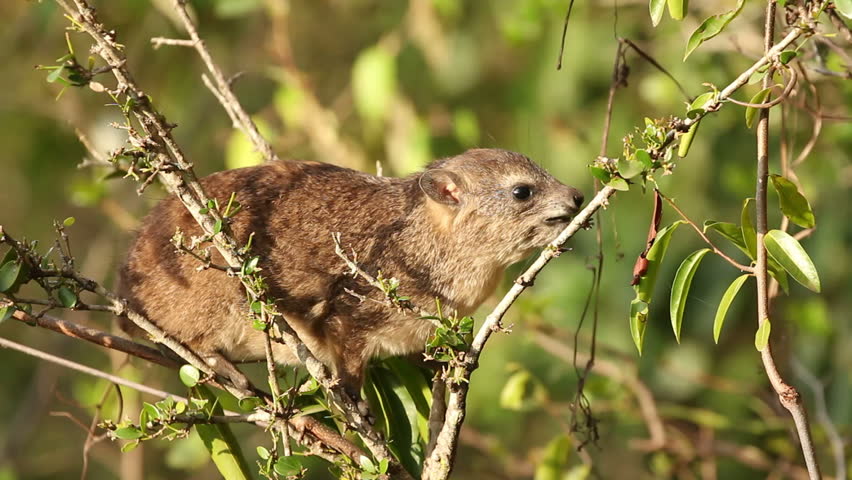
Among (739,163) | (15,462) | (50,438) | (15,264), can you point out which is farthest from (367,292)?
(50,438)

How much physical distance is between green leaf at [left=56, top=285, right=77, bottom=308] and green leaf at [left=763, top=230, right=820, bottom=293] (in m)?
1.90

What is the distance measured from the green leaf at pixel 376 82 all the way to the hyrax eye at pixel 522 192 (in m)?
2.25

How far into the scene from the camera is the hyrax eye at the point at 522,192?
4273 millimetres

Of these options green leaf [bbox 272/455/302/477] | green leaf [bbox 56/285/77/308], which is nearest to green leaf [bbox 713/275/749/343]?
green leaf [bbox 272/455/302/477]

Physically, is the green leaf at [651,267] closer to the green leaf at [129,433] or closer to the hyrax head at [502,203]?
the hyrax head at [502,203]

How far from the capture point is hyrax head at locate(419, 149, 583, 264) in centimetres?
421

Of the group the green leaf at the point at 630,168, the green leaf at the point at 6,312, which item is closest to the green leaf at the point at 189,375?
the green leaf at the point at 6,312

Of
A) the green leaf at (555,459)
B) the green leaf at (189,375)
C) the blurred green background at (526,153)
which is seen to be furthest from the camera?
the blurred green background at (526,153)

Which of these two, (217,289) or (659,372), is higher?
(659,372)

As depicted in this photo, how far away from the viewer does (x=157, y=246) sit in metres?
4.05

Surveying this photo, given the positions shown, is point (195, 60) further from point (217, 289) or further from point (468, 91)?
point (217, 289)

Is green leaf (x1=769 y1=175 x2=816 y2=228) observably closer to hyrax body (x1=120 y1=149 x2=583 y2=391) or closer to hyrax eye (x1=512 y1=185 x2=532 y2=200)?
hyrax body (x1=120 y1=149 x2=583 y2=391)

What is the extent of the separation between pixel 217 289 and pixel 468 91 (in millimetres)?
4567

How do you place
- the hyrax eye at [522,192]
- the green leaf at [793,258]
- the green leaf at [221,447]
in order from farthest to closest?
1. the hyrax eye at [522,192]
2. the green leaf at [221,447]
3. the green leaf at [793,258]
